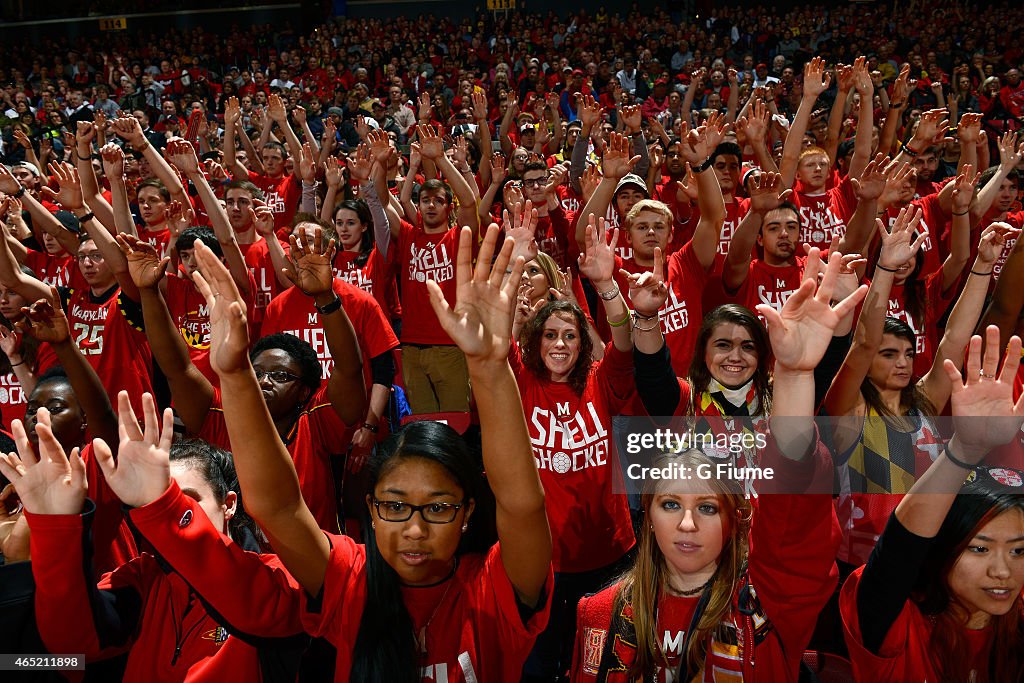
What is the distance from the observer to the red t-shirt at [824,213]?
15.9 ft

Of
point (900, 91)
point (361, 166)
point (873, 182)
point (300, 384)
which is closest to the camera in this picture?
point (300, 384)

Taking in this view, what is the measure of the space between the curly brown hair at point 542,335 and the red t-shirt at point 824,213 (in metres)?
2.54

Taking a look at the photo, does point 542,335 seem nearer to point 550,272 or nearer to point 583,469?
point 583,469

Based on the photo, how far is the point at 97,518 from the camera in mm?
2283

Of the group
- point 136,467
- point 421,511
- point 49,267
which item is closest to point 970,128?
point 421,511

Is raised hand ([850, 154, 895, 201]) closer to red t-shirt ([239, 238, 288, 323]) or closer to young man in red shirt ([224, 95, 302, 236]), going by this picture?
red t-shirt ([239, 238, 288, 323])

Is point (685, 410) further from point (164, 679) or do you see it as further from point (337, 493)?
point (164, 679)

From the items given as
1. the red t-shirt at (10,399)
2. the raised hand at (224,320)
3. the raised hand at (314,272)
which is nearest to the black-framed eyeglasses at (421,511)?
the raised hand at (224,320)

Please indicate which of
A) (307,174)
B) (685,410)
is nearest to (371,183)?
(307,174)

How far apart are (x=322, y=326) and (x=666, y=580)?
82.6 inches

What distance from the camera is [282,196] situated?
22.2 ft

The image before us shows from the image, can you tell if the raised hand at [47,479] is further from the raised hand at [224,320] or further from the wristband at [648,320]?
the wristband at [648,320]

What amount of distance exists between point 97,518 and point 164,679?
646 mm

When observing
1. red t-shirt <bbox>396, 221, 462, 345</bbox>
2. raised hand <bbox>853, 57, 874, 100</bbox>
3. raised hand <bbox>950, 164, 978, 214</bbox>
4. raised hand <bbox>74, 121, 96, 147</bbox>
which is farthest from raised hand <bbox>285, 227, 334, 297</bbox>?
raised hand <bbox>853, 57, 874, 100</bbox>
